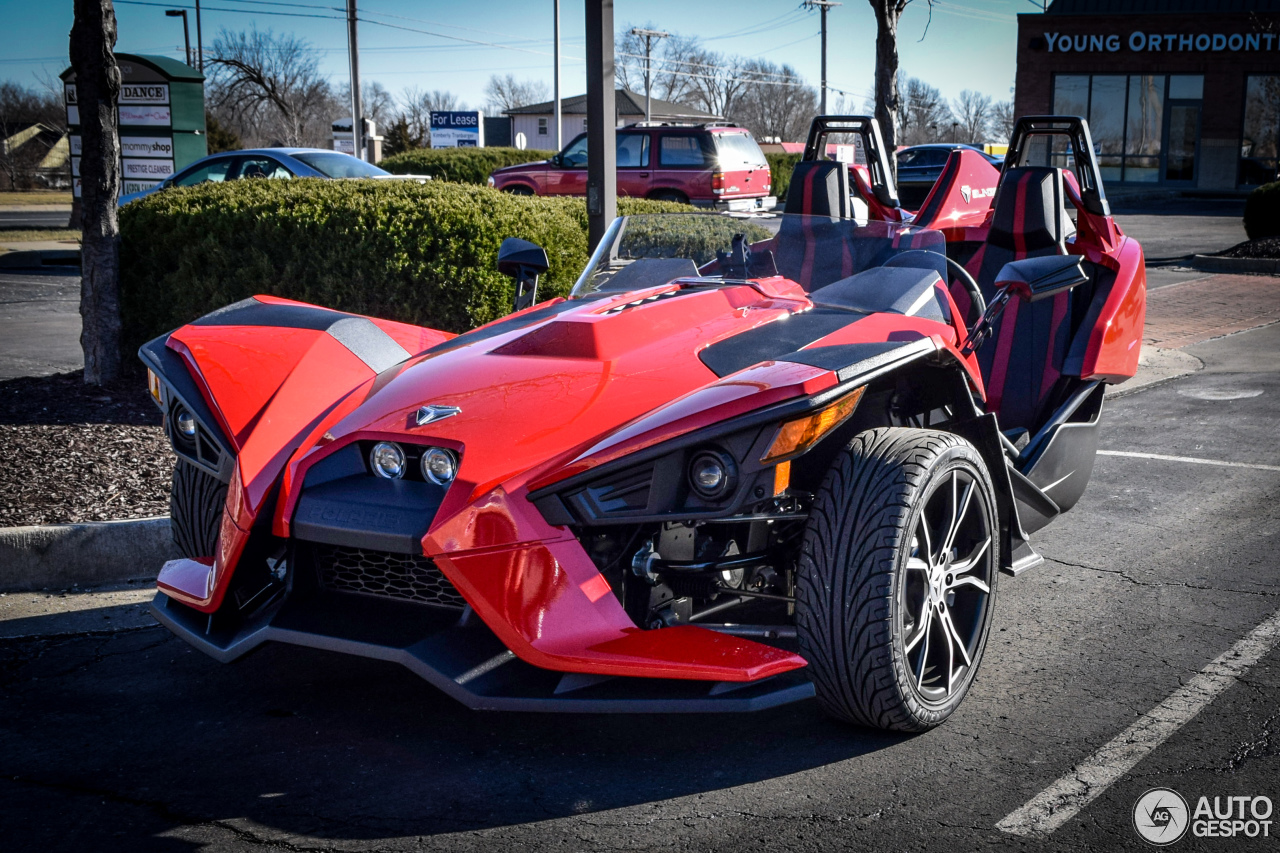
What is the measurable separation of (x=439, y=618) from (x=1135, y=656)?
2.24m

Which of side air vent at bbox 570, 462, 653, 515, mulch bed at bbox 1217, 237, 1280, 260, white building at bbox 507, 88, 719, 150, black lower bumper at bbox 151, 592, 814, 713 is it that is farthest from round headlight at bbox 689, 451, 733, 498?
white building at bbox 507, 88, 719, 150

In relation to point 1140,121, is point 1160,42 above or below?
above

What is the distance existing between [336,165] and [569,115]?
228 feet

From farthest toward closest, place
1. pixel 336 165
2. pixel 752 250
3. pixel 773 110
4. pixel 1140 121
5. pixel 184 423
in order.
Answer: pixel 773 110 → pixel 1140 121 → pixel 336 165 → pixel 752 250 → pixel 184 423

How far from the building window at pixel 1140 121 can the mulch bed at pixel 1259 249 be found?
21.7 m

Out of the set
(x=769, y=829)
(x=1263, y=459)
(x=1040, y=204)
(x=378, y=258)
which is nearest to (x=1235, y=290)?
(x=1263, y=459)

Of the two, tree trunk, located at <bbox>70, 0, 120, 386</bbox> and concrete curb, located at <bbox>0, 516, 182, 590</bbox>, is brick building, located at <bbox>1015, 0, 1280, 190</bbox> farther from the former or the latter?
concrete curb, located at <bbox>0, 516, 182, 590</bbox>

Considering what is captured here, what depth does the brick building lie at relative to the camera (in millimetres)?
36719

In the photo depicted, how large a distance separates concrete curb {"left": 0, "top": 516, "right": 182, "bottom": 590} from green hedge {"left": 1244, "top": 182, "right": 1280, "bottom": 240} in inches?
676

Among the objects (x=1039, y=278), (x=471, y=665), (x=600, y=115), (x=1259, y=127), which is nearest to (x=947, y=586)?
(x=1039, y=278)

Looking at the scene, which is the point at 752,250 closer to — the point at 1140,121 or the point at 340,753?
the point at 340,753

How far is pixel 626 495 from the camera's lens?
Result: 2.83 metres

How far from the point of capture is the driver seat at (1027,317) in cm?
488

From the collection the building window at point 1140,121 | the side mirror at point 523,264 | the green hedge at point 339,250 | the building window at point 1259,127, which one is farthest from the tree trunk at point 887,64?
the building window at point 1259,127
